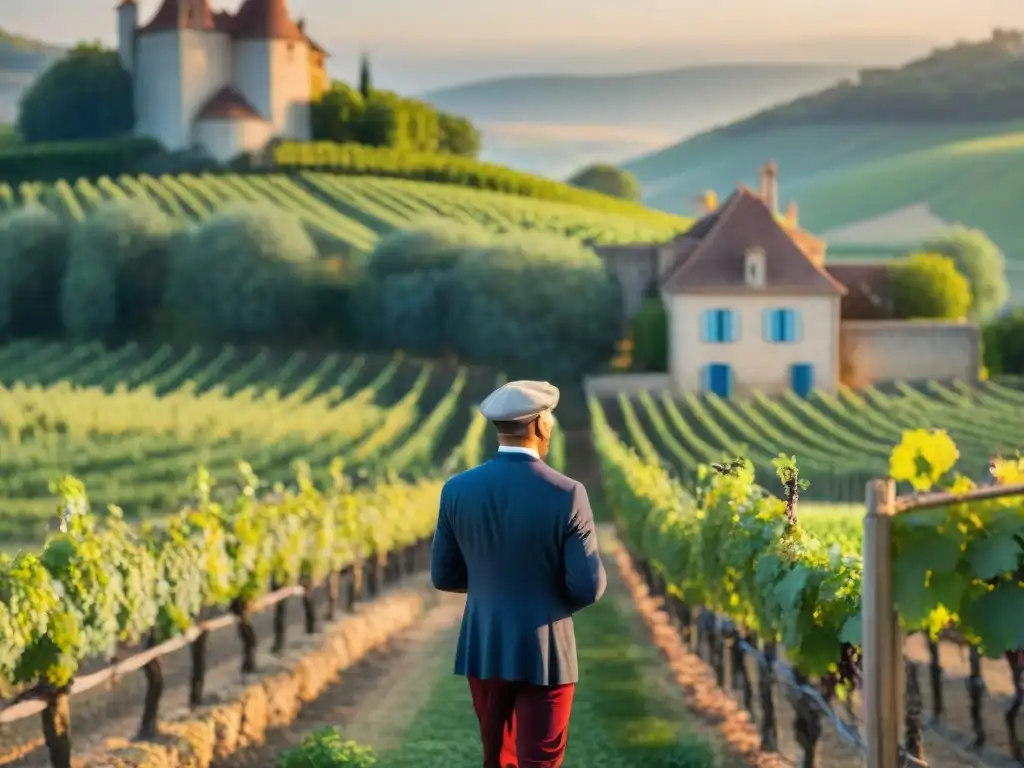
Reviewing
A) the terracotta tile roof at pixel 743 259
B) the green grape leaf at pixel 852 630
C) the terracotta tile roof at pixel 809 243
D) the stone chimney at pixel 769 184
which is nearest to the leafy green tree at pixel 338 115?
the stone chimney at pixel 769 184

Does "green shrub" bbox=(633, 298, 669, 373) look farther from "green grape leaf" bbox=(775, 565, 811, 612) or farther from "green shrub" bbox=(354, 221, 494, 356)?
"green grape leaf" bbox=(775, 565, 811, 612)

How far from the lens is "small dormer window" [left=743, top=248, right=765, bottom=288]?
27.6m

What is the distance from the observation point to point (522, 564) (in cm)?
331

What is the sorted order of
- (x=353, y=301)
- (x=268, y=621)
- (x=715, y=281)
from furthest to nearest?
(x=353, y=301) → (x=715, y=281) → (x=268, y=621)

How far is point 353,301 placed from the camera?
3136 cm

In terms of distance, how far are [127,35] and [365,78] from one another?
6.65 m

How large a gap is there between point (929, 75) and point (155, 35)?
2122cm

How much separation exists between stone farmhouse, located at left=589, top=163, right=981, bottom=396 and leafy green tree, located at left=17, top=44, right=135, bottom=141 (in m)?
22.2

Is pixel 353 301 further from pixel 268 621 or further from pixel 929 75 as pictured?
pixel 268 621

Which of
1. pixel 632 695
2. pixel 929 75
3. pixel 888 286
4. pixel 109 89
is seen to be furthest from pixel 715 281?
pixel 109 89

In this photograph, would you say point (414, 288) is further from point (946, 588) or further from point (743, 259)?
point (946, 588)

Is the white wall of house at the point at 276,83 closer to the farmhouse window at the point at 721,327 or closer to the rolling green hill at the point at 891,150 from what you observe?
the rolling green hill at the point at 891,150

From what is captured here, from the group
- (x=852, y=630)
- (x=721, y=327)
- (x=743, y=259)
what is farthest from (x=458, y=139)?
(x=852, y=630)

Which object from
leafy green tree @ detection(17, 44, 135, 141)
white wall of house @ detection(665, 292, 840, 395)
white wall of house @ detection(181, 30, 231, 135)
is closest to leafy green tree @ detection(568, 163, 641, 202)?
white wall of house @ detection(181, 30, 231, 135)
